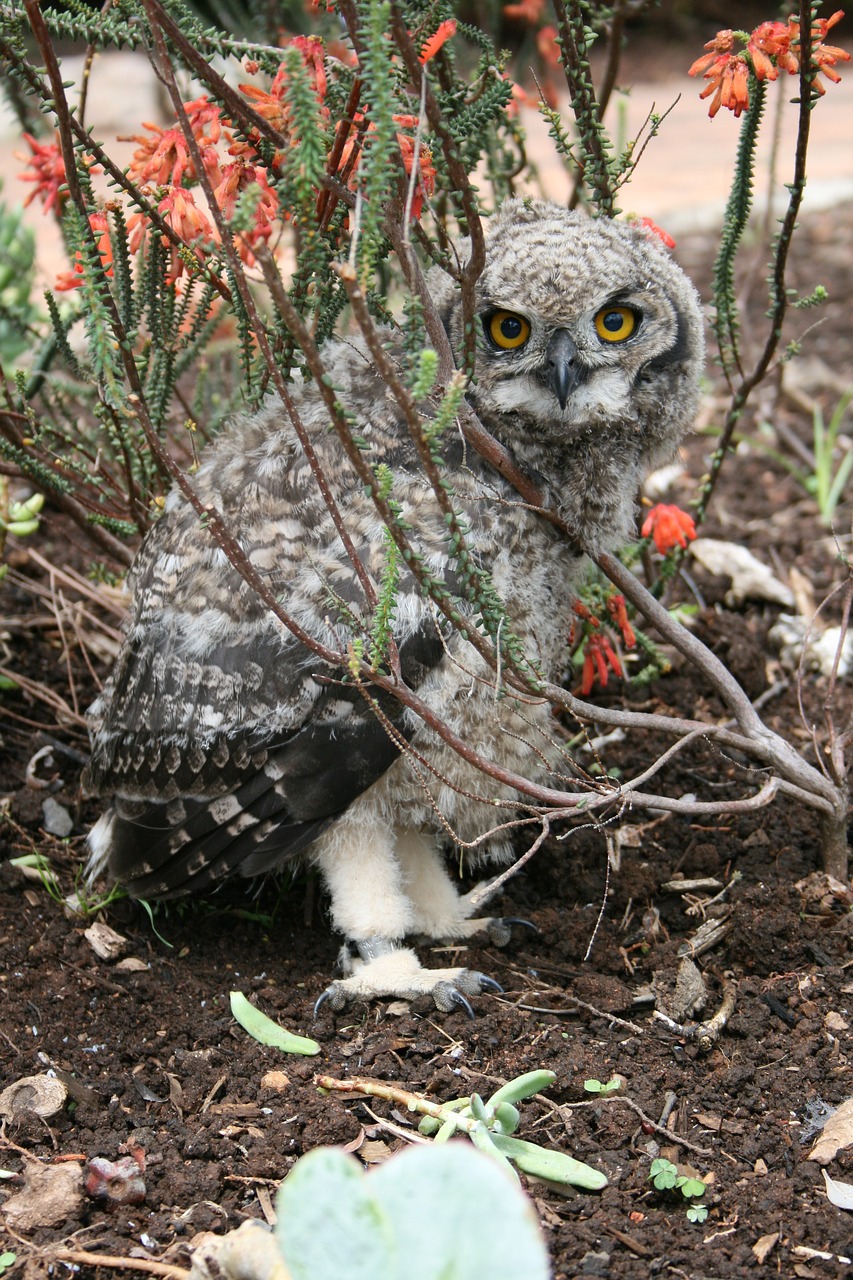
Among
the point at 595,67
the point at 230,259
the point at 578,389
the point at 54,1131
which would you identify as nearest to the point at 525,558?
the point at 578,389

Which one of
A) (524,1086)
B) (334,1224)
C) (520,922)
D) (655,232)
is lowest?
(520,922)

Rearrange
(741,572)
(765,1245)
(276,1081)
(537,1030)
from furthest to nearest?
1. (741,572)
2. (537,1030)
3. (276,1081)
4. (765,1245)

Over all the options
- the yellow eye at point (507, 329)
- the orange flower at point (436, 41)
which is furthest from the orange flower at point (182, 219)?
the yellow eye at point (507, 329)

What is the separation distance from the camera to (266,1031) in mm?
2807

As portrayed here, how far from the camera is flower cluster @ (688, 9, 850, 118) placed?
2.56 metres

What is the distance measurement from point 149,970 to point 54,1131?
0.65 metres

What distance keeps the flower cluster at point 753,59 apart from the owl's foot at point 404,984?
6.86 ft

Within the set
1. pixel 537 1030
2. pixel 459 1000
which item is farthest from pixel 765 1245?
pixel 459 1000

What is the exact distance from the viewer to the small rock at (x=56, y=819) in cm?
359

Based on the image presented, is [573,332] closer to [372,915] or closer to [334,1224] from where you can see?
[372,915]

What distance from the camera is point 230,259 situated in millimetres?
2172

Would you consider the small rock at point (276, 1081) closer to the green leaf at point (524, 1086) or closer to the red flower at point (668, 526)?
the green leaf at point (524, 1086)

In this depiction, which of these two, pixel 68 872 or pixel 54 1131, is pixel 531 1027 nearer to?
pixel 54 1131

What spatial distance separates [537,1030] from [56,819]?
1.63m
